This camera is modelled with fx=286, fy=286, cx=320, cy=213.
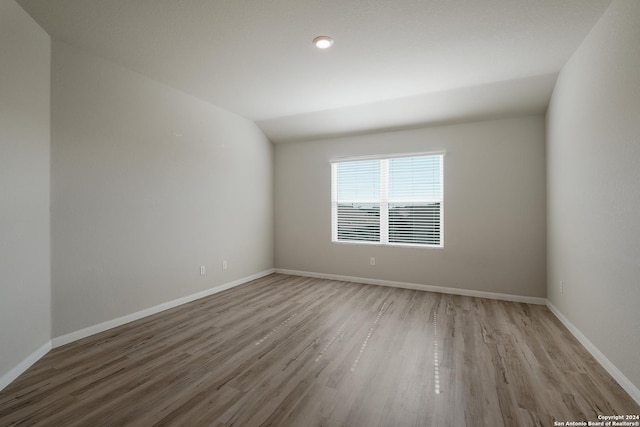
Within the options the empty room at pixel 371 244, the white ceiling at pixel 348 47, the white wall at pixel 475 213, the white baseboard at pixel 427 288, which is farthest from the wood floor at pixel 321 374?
the white ceiling at pixel 348 47

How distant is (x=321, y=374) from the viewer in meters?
2.12

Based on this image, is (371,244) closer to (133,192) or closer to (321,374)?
(321,374)

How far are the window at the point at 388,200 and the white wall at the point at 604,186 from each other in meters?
1.57

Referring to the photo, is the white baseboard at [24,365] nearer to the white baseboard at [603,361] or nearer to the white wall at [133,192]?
the white wall at [133,192]

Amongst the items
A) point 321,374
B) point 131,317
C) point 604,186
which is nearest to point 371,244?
point 321,374

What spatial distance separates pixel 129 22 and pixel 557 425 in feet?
Result: 13.2

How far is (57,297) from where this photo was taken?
2.55 m

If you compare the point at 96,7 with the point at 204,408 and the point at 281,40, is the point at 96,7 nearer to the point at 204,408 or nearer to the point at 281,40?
the point at 281,40

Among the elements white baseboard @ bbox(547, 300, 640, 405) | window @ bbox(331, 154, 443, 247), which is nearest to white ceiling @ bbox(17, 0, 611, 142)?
window @ bbox(331, 154, 443, 247)

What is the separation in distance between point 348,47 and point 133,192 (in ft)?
8.94

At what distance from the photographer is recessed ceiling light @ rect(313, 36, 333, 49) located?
249 centimetres

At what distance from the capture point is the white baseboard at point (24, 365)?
1962 mm

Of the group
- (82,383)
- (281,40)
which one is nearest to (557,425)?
(82,383)

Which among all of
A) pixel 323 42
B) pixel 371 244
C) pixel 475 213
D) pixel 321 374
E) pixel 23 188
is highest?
pixel 323 42
